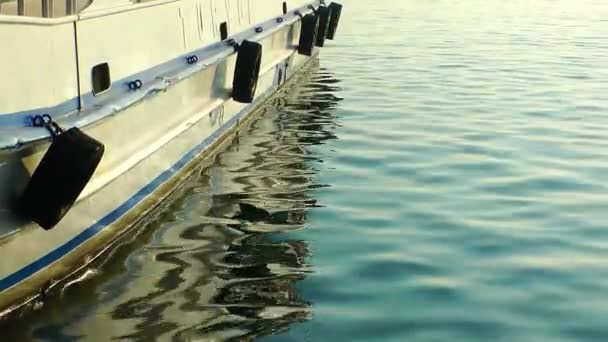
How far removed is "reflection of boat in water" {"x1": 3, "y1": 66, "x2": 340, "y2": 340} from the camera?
5289 millimetres

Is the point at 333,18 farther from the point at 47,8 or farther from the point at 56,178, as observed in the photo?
the point at 56,178

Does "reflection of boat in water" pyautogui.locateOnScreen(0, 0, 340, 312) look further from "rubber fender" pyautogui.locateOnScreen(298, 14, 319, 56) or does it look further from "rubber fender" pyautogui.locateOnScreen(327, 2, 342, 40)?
"rubber fender" pyautogui.locateOnScreen(327, 2, 342, 40)

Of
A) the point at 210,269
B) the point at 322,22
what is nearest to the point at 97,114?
the point at 210,269

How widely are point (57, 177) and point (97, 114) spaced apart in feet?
2.63

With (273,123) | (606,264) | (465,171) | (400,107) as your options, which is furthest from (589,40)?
(606,264)

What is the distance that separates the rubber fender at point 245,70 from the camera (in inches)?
370

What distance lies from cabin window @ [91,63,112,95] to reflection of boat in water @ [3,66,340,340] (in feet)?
3.60

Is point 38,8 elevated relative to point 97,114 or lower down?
elevated

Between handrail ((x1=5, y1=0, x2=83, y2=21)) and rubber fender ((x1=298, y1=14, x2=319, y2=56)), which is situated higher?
handrail ((x1=5, y1=0, x2=83, y2=21))

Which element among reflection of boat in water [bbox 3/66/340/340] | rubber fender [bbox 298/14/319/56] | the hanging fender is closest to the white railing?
the hanging fender

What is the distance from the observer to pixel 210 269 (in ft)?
20.4

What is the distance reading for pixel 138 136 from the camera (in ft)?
22.5

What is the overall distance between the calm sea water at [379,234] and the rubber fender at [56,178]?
0.61 metres

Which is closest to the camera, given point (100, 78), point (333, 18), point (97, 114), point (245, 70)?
point (97, 114)
